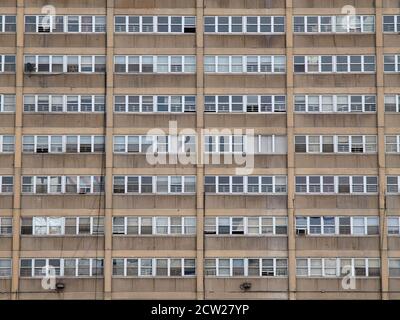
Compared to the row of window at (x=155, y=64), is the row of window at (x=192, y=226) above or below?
below

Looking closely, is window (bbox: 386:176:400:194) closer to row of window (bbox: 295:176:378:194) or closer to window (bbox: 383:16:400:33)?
row of window (bbox: 295:176:378:194)

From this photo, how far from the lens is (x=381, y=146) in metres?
74.1

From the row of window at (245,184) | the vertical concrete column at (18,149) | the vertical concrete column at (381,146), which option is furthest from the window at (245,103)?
the vertical concrete column at (18,149)

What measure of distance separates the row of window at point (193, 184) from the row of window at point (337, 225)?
1654 mm

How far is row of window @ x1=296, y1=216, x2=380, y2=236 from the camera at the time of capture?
73500 millimetres

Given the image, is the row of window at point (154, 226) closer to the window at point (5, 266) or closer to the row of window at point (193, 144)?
the row of window at point (193, 144)

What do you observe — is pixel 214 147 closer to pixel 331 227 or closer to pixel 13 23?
pixel 331 227

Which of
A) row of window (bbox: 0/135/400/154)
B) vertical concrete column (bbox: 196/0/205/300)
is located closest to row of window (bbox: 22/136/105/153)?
row of window (bbox: 0/135/400/154)

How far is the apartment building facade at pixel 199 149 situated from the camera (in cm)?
7312

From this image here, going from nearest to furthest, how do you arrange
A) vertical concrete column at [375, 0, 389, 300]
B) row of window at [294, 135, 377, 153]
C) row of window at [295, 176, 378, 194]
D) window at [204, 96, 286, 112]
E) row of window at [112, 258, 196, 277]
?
vertical concrete column at [375, 0, 389, 300] < row of window at [112, 258, 196, 277] < row of window at [295, 176, 378, 194] < row of window at [294, 135, 377, 153] < window at [204, 96, 286, 112]
